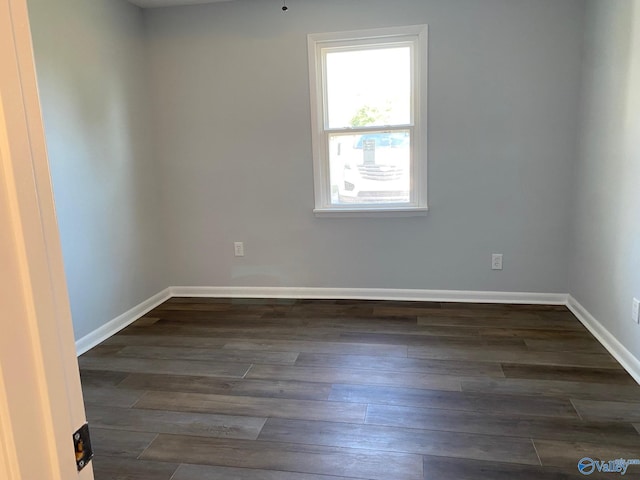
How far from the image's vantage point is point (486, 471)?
166 centimetres

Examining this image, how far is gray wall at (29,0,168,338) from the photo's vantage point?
2682mm

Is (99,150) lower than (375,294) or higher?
higher

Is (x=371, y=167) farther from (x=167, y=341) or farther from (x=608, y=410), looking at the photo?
(x=608, y=410)

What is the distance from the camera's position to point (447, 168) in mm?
3359

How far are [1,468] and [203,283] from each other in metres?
3.53

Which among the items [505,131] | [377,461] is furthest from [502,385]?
[505,131]

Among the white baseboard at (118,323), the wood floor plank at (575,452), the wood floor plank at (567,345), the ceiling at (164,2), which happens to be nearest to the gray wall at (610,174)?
the wood floor plank at (567,345)

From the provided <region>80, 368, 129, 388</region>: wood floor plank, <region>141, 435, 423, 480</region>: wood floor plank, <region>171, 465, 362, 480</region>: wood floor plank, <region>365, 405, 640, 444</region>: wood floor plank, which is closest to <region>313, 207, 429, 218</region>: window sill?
<region>365, 405, 640, 444</region>: wood floor plank

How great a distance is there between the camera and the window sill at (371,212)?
3453 millimetres

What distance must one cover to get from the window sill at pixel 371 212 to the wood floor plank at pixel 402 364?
1.30 m

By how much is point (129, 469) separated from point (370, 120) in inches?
111

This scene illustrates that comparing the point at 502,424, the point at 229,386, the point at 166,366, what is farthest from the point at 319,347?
the point at 502,424

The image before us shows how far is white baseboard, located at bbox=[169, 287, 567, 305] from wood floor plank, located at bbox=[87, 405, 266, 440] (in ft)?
5.80

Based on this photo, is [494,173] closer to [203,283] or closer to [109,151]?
[203,283]
